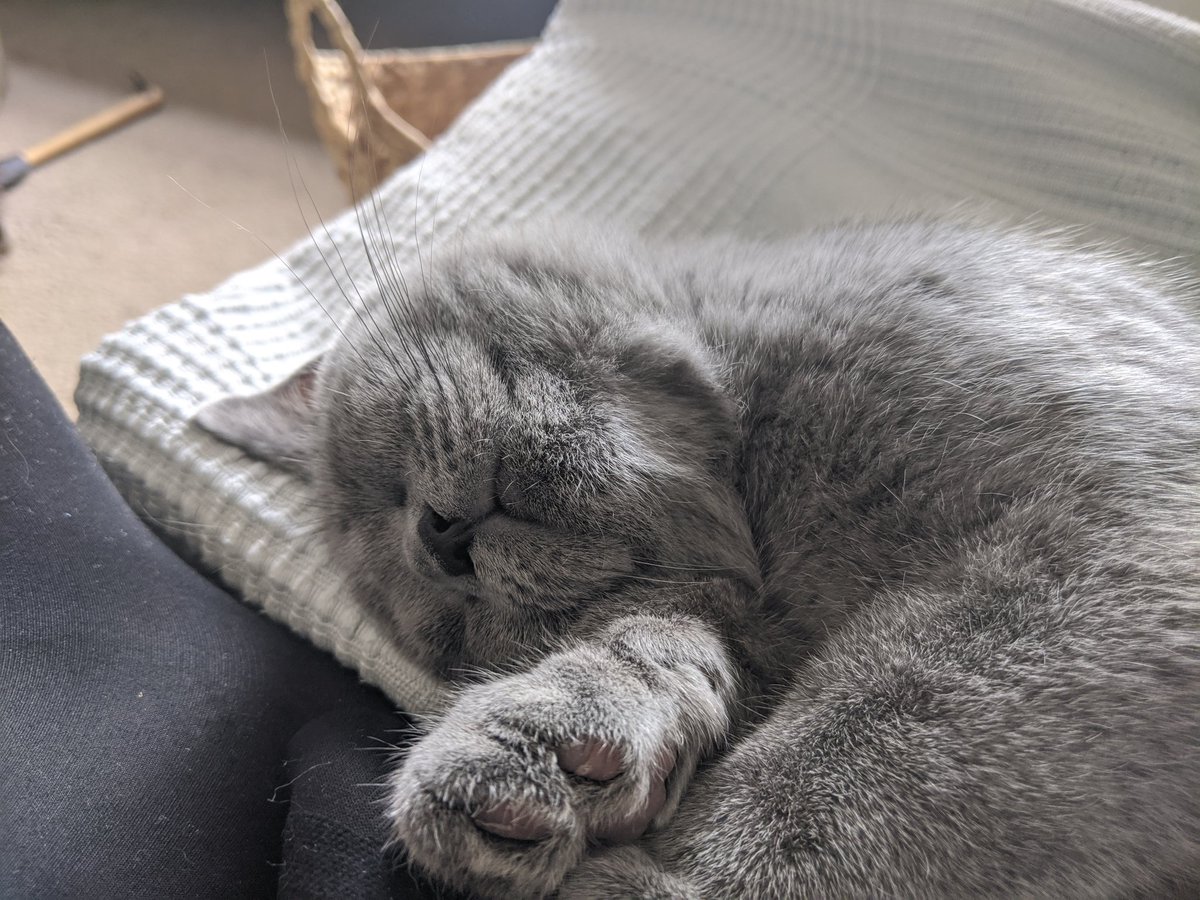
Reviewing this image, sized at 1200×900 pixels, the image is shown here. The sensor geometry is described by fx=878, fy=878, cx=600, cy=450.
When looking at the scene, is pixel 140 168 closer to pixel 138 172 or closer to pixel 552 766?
pixel 138 172

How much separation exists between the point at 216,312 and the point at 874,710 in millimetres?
1184

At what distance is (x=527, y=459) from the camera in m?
0.87

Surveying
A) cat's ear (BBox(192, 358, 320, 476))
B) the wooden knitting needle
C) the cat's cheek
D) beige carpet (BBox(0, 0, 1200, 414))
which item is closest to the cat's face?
the cat's cheek

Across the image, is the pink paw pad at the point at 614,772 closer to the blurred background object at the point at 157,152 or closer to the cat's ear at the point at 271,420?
the cat's ear at the point at 271,420

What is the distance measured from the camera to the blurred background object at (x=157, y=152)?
7.11 ft

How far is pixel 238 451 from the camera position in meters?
1.27

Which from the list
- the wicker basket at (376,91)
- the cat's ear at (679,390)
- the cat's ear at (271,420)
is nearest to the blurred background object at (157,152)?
the wicker basket at (376,91)

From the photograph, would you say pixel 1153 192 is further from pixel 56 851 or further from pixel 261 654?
pixel 56 851

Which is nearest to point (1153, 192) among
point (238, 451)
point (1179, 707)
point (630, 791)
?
point (1179, 707)

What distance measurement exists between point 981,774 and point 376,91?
1.80 metres

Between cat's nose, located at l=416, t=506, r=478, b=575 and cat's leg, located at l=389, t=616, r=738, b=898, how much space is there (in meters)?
0.14

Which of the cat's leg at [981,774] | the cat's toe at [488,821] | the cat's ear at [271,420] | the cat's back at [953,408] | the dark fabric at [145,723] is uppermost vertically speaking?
the cat's back at [953,408]

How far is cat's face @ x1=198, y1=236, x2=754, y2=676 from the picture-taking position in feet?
2.86

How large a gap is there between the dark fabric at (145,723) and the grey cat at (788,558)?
154 millimetres
